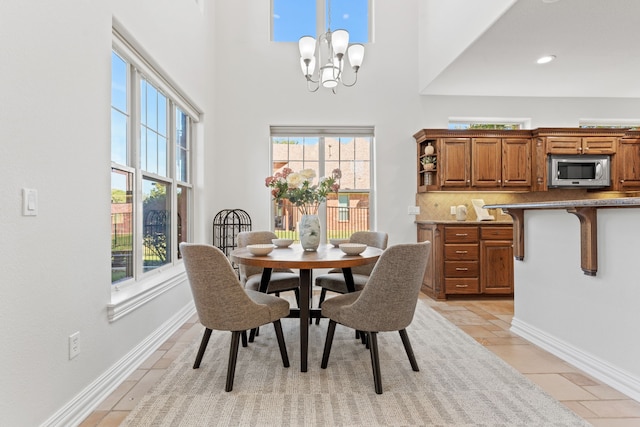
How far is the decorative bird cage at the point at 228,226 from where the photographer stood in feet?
15.3

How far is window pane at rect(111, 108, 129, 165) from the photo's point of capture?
2369 millimetres

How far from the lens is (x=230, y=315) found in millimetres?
2014

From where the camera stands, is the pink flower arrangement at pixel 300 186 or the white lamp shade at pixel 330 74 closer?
the pink flower arrangement at pixel 300 186

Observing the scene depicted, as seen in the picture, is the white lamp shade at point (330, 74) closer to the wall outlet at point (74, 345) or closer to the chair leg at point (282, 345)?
the chair leg at point (282, 345)

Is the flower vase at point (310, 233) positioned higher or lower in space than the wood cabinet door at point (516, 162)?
lower

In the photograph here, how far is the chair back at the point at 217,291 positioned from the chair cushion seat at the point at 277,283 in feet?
2.60

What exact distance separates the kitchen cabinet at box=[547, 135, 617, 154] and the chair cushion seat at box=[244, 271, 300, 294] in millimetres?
3721

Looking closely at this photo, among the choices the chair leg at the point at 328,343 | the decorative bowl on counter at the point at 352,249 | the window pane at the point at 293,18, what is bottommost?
the chair leg at the point at 328,343

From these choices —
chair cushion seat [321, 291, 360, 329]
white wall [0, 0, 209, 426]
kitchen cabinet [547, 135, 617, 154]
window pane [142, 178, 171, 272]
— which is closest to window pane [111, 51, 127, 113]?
white wall [0, 0, 209, 426]

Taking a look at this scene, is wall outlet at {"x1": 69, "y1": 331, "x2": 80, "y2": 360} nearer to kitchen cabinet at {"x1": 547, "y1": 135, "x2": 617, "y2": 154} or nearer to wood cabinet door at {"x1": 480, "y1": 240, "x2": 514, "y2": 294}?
wood cabinet door at {"x1": 480, "y1": 240, "x2": 514, "y2": 294}

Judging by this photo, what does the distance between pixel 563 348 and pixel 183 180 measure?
3.76m

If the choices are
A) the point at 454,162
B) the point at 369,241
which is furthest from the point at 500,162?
the point at 369,241

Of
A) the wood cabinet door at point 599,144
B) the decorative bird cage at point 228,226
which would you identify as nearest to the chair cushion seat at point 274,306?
the decorative bird cage at point 228,226

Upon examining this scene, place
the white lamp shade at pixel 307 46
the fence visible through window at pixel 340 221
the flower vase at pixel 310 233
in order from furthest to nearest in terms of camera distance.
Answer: the fence visible through window at pixel 340 221, the white lamp shade at pixel 307 46, the flower vase at pixel 310 233
